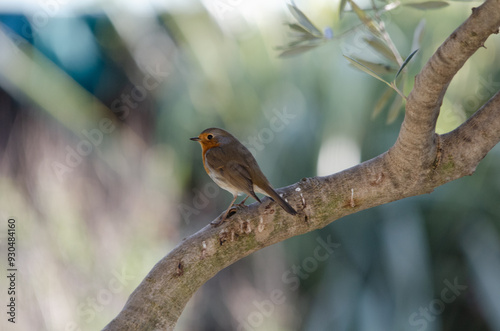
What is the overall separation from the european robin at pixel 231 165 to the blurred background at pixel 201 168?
202cm

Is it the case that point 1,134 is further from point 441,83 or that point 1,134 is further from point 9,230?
point 441,83

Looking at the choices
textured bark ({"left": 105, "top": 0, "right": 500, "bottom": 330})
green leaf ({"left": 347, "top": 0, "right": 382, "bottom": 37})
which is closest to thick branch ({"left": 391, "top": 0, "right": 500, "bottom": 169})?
textured bark ({"left": 105, "top": 0, "right": 500, "bottom": 330})

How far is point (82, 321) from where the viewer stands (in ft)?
13.2

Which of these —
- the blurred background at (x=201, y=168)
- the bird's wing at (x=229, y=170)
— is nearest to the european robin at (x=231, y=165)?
the bird's wing at (x=229, y=170)

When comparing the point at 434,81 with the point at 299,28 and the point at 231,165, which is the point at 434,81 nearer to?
the point at 299,28

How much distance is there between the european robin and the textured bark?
0.99 ft

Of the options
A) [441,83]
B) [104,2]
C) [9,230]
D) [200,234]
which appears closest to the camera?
[441,83]

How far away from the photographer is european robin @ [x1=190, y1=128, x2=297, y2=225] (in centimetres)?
177

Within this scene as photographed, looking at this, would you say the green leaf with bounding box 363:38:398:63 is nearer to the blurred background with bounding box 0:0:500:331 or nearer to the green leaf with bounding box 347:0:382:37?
the green leaf with bounding box 347:0:382:37

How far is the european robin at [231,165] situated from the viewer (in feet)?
5.82

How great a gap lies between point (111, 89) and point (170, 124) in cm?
71

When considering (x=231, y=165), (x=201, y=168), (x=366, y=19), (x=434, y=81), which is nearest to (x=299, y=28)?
(x=366, y=19)

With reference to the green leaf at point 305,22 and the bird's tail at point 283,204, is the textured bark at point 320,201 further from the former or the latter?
the green leaf at point 305,22

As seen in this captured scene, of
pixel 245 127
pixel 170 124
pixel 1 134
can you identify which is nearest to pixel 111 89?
pixel 170 124
